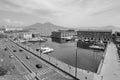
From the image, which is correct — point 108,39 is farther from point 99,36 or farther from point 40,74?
point 40,74

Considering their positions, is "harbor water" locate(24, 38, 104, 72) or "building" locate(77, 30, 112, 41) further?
"building" locate(77, 30, 112, 41)

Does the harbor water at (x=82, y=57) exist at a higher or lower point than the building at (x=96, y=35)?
lower

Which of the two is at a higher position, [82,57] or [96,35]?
[96,35]

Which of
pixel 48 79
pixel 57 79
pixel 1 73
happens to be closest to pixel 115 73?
pixel 57 79

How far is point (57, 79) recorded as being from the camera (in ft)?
67.8

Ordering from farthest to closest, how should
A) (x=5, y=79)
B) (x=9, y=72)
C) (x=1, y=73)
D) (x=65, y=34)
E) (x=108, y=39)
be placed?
1. (x=65, y=34)
2. (x=108, y=39)
3. (x=9, y=72)
4. (x=1, y=73)
5. (x=5, y=79)

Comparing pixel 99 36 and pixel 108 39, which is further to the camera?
pixel 99 36

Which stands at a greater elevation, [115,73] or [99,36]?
[99,36]

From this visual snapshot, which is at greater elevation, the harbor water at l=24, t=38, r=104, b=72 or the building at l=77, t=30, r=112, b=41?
the building at l=77, t=30, r=112, b=41

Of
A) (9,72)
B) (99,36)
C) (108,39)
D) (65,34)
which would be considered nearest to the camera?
(9,72)

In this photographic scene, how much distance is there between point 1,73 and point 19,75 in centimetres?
463

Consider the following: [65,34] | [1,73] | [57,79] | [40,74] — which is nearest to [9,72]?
[1,73]

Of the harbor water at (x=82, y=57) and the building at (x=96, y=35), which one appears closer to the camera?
the harbor water at (x=82, y=57)

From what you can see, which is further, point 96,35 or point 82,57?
point 96,35
